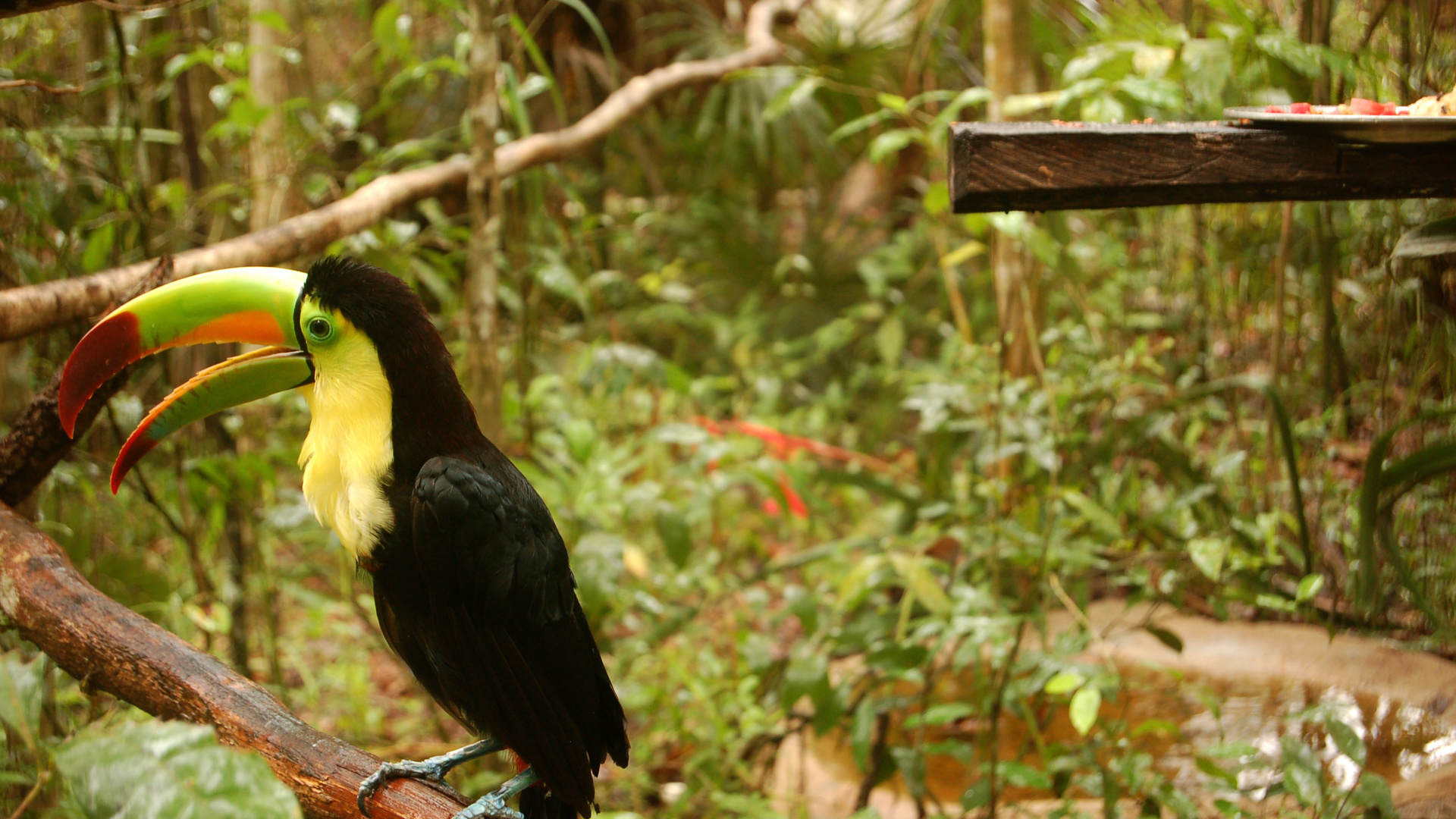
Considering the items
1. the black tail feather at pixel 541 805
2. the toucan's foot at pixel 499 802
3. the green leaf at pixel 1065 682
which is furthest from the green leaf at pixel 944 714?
the toucan's foot at pixel 499 802

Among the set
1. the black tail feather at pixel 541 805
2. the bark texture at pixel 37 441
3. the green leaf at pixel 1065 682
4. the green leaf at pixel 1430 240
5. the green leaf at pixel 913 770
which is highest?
the green leaf at pixel 1430 240

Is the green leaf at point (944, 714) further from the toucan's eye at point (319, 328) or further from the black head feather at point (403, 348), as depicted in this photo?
the toucan's eye at point (319, 328)

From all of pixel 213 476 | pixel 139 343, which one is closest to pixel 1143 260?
pixel 213 476

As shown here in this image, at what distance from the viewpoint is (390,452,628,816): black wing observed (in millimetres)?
1125

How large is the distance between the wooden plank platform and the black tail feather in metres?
1.04

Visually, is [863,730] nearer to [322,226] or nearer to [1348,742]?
[1348,742]

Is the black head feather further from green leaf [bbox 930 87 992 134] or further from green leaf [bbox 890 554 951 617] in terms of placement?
green leaf [bbox 930 87 992 134]

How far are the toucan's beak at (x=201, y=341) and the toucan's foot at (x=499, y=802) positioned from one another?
1.82 ft

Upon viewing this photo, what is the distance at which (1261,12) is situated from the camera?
2.15 metres

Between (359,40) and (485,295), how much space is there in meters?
3.31

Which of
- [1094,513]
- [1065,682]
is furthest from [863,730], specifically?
[1094,513]

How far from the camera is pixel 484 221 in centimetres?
193

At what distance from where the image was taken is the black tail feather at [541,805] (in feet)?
4.50

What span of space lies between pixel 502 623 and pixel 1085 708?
3.44 feet
